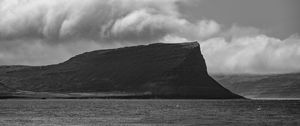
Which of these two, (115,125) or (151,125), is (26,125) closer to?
(115,125)

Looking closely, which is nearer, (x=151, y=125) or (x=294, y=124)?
(x=151, y=125)

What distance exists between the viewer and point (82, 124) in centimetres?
11912

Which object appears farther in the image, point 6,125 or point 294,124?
point 294,124

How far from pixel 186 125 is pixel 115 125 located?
50.6 feet

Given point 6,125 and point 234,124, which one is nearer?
point 6,125

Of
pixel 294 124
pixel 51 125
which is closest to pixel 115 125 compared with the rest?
pixel 51 125

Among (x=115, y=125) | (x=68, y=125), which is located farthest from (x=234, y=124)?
(x=68, y=125)

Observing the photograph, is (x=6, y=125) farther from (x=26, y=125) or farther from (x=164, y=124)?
(x=164, y=124)

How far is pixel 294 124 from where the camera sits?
126 metres

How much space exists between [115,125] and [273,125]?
35696mm

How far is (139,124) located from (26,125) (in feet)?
80.3

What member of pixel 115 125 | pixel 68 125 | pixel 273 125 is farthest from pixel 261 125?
pixel 68 125

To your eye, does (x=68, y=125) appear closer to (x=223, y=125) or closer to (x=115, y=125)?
(x=115, y=125)

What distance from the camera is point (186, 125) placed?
118125mm
